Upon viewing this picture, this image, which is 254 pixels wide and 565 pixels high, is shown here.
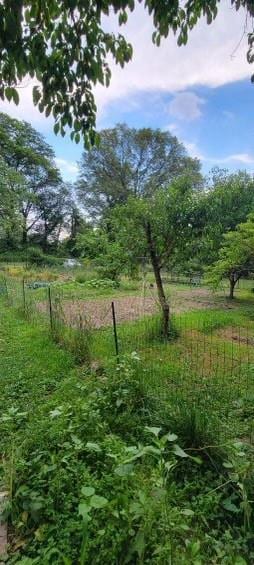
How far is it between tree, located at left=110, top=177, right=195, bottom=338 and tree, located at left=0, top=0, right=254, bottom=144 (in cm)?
358

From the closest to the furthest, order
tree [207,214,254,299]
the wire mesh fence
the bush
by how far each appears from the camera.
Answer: the wire mesh fence
tree [207,214,254,299]
the bush

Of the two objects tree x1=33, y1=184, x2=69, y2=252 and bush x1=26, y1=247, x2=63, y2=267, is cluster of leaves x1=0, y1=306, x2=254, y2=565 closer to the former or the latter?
bush x1=26, y1=247, x2=63, y2=267

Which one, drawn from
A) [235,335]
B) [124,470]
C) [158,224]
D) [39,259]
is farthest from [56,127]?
[39,259]

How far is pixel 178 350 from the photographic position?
15.9ft

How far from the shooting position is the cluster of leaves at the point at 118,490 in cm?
152

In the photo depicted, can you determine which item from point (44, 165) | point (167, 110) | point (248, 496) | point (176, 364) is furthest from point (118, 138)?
point (248, 496)

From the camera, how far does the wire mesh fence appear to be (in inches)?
124

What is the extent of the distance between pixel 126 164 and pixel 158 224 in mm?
27939

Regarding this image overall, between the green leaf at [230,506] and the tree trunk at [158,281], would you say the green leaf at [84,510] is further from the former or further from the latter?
the tree trunk at [158,281]

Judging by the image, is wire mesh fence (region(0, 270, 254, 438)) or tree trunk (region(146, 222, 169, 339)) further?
tree trunk (region(146, 222, 169, 339))

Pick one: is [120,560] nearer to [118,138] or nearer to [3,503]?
[3,503]

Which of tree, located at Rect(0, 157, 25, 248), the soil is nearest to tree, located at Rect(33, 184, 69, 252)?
tree, located at Rect(0, 157, 25, 248)

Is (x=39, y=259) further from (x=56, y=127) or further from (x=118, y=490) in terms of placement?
(x=118, y=490)

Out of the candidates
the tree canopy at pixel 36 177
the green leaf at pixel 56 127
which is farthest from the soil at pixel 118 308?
the tree canopy at pixel 36 177
